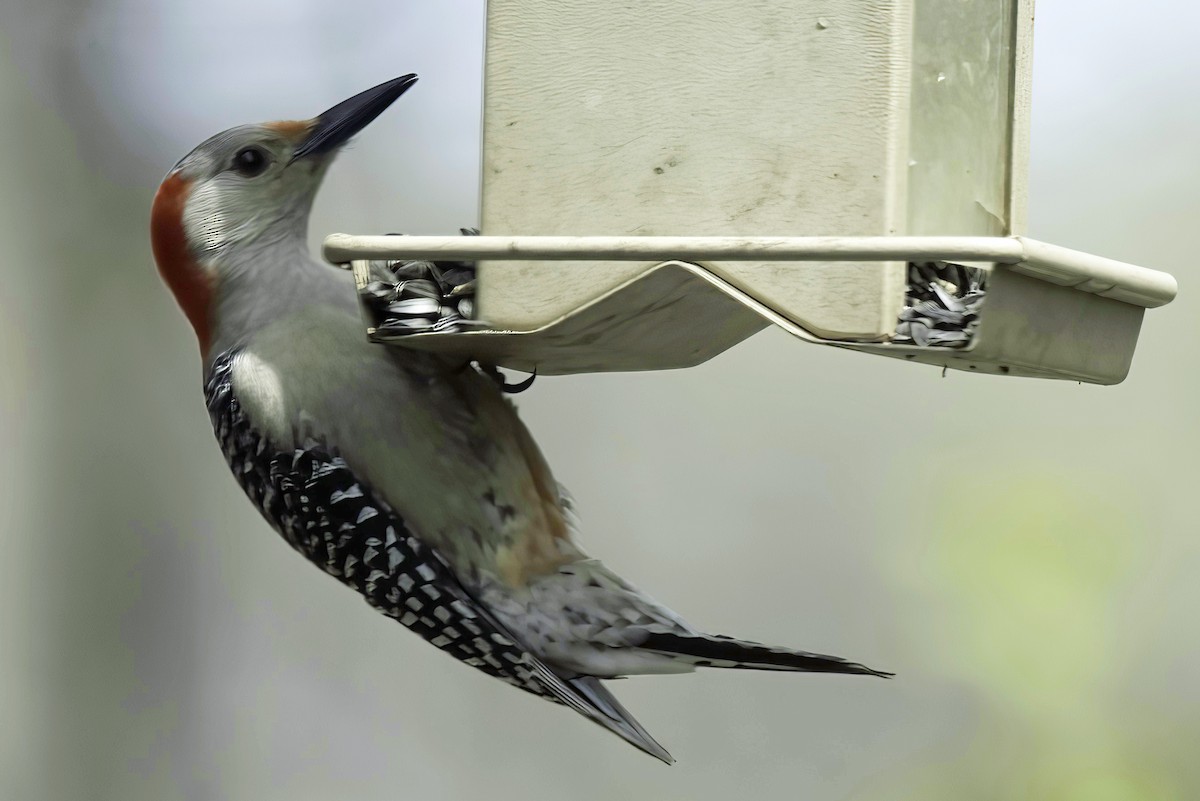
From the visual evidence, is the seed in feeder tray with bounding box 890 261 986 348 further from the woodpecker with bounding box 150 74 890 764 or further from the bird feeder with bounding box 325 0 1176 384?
the woodpecker with bounding box 150 74 890 764

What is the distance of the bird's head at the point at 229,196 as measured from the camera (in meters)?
1.21

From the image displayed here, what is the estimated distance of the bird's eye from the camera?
4.00ft

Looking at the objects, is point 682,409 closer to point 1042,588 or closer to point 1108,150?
point 1042,588

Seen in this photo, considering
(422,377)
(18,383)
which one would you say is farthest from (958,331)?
(18,383)

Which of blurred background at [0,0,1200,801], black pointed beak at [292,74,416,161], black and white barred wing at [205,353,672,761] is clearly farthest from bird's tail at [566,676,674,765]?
blurred background at [0,0,1200,801]

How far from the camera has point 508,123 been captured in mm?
1088

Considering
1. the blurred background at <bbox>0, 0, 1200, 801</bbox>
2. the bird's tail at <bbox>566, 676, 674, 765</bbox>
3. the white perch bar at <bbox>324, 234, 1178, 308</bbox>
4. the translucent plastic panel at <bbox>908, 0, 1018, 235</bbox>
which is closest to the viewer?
the white perch bar at <bbox>324, 234, 1178, 308</bbox>

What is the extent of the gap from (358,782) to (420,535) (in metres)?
1.68

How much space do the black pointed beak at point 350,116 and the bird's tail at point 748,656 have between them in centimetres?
57

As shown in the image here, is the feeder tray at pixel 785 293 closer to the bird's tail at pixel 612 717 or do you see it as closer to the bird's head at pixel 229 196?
the bird's head at pixel 229 196

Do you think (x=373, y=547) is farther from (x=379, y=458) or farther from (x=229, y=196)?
(x=229, y=196)

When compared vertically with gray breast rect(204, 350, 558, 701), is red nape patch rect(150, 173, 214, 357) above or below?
above

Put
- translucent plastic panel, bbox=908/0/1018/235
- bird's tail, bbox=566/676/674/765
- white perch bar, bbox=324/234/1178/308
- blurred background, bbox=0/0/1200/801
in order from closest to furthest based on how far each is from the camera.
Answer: white perch bar, bbox=324/234/1178/308 < translucent plastic panel, bbox=908/0/1018/235 < bird's tail, bbox=566/676/674/765 < blurred background, bbox=0/0/1200/801

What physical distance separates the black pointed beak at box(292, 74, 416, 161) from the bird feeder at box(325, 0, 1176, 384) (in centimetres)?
12
